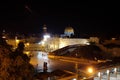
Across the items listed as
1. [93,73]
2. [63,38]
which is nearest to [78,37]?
[63,38]

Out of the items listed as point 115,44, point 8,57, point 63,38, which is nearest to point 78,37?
point 63,38

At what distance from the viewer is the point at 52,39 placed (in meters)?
31.5

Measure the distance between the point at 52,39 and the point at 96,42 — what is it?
5414 millimetres

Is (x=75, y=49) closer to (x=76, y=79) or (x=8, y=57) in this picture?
(x=76, y=79)

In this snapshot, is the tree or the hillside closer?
the tree

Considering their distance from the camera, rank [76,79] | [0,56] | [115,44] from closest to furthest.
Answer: [0,56] < [76,79] < [115,44]

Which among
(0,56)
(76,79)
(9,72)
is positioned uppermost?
(0,56)

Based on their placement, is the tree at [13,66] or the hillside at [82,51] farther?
the hillside at [82,51]

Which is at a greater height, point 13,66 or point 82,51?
point 13,66

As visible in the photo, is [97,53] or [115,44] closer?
[97,53]

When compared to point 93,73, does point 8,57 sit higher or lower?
higher

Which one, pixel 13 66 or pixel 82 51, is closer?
pixel 13 66

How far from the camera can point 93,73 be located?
9.64 meters

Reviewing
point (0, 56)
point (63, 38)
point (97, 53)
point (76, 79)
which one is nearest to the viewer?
point (0, 56)
